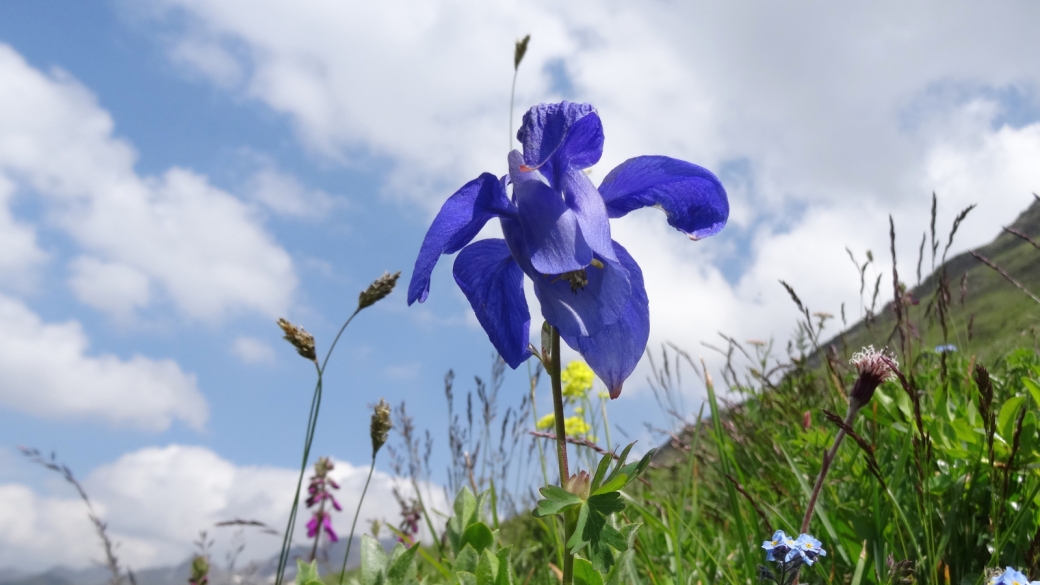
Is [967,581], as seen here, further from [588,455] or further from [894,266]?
[588,455]

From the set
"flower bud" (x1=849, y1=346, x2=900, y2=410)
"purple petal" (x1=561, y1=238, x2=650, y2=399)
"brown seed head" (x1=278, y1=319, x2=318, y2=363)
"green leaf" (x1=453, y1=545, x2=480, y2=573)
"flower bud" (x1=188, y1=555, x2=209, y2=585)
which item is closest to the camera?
"purple petal" (x1=561, y1=238, x2=650, y2=399)

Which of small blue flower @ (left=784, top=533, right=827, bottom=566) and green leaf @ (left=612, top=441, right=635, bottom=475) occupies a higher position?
green leaf @ (left=612, top=441, right=635, bottom=475)

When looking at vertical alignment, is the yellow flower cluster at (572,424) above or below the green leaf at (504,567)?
above

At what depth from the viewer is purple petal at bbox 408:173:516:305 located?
1.45 m

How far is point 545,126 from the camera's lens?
147 cm

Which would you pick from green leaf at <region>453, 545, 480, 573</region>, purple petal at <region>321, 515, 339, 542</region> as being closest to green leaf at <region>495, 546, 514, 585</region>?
green leaf at <region>453, 545, 480, 573</region>

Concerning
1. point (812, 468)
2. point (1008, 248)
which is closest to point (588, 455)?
point (812, 468)

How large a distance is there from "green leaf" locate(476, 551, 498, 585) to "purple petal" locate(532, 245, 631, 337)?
2.23 feet

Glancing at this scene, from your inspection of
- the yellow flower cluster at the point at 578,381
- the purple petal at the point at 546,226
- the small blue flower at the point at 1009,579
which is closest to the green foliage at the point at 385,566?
the purple petal at the point at 546,226

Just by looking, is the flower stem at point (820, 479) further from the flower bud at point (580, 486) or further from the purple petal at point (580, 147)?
the purple petal at point (580, 147)

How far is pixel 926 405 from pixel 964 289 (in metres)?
1.09

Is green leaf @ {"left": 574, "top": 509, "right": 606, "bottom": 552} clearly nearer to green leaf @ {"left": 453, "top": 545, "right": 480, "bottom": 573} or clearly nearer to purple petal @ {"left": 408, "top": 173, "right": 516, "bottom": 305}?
purple petal @ {"left": 408, "top": 173, "right": 516, "bottom": 305}

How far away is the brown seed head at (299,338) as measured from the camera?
2.30 metres

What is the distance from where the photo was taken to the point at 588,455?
13.8ft
